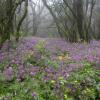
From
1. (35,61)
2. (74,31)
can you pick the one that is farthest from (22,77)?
(74,31)

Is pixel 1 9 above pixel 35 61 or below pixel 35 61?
above

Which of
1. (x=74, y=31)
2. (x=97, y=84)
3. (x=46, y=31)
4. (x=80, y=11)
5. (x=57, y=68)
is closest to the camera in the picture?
(x=97, y=84)

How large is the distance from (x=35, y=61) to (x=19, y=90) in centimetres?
304

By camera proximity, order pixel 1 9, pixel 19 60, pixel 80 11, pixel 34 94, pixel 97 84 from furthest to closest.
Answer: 1. pixel 80 11
2. pixel 1 9
3. pixel 19 60
4. pixel 97 84
5. pixel 34 94

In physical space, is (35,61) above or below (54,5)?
below

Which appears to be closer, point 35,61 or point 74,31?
point 35,61

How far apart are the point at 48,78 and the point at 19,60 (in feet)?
7.50

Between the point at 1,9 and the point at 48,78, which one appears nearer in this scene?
the point at 48,78

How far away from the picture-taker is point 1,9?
11289mm

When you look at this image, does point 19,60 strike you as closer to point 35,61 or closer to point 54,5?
point 35,61

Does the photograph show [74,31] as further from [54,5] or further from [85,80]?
[85,80]

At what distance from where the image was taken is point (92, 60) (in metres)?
9.27

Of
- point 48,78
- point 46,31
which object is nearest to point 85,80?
point 48,78

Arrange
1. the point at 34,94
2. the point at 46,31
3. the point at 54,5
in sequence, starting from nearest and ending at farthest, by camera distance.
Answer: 1. the point at 34,94
2. the point at 54,5
3. the point at 46,31
